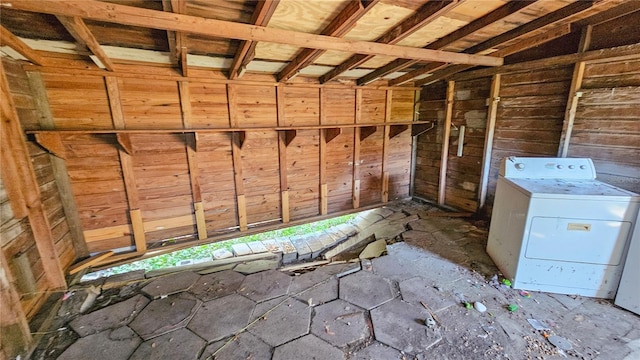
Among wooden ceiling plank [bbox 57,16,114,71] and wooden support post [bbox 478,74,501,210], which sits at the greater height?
wooden ceiling plank [bbox 57,16,114,71]

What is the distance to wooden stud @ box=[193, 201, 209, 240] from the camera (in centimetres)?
305

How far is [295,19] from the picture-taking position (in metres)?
1.78

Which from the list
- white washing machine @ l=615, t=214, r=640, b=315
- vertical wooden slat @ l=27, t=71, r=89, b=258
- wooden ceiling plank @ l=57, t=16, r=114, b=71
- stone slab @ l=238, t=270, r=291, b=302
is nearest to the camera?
wooden ceiling plank @ l=57, t=16, r=114, b=71

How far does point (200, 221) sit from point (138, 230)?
2.00 ft

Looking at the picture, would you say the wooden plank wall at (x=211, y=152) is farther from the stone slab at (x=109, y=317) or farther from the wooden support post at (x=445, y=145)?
the stone slab at (x=109, y=317)

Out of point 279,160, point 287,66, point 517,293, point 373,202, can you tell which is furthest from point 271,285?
point 373,202

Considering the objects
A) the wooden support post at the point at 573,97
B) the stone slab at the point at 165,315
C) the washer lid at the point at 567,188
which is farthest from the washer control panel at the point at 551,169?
the stone slab at the point at 165,315

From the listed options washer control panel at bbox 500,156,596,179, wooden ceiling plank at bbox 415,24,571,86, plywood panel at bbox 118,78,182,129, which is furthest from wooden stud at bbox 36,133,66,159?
wooden ceiling plank at bbox 415,24,571,86

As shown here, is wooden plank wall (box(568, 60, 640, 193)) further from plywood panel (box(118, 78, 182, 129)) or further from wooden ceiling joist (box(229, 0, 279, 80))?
plywood panel (box(118, 78, 182, 129))

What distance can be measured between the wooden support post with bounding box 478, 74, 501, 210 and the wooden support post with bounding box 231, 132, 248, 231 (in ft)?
10.2

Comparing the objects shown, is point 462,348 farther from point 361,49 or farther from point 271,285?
point 361,49

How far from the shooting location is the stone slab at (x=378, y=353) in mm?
1531

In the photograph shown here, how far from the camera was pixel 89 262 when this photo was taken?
251 centimetres

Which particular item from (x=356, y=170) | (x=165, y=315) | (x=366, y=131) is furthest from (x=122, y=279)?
(x=366, y=131)
